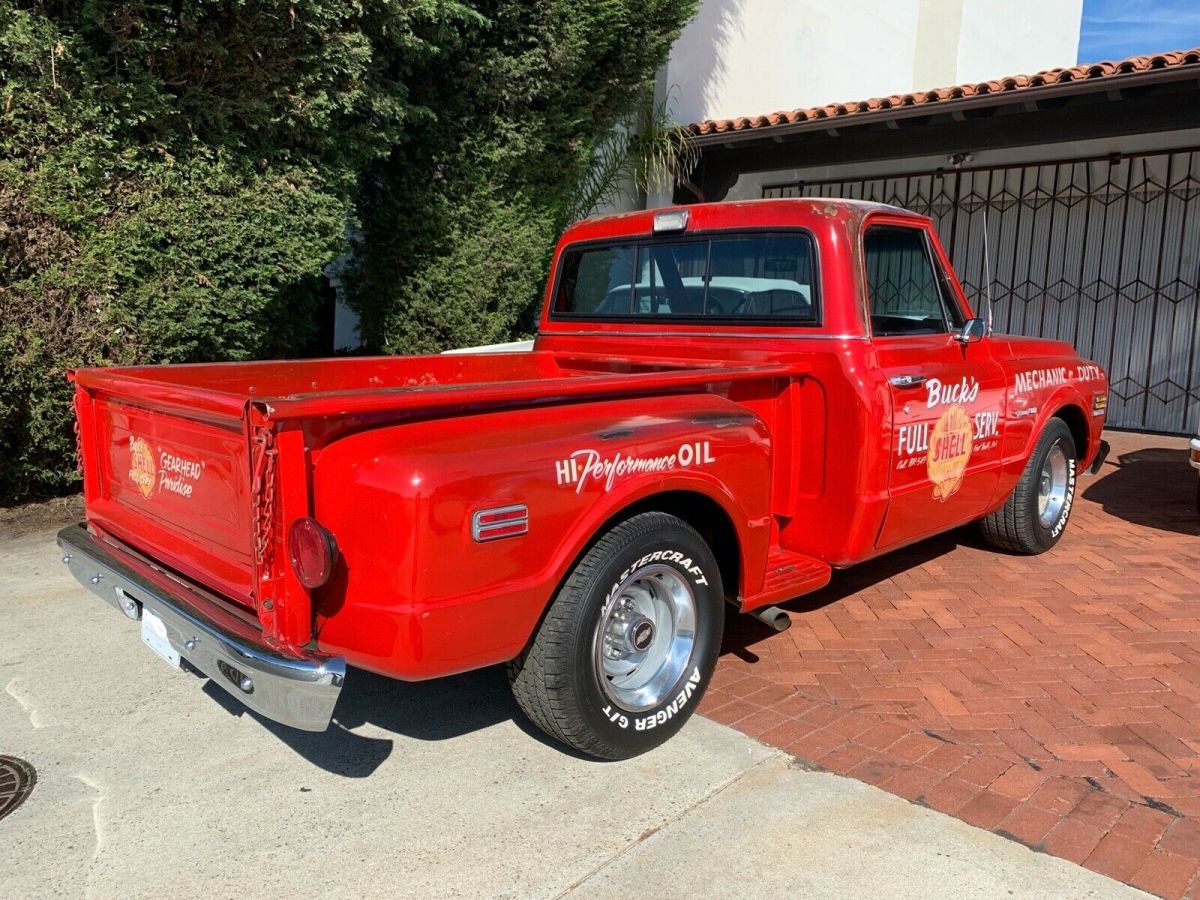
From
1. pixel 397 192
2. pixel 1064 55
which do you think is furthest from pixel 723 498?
pixel 1064 55

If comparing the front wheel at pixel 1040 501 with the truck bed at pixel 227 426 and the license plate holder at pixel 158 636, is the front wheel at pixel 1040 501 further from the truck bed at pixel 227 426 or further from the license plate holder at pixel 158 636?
the license plate holder at pixel 158 636

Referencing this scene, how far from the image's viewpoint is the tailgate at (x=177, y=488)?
2.81 m

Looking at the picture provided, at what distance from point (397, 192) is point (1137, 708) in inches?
264

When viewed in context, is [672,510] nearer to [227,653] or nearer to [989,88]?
[227,653]

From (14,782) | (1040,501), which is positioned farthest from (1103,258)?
(14,782)

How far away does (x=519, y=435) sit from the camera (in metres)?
2.72

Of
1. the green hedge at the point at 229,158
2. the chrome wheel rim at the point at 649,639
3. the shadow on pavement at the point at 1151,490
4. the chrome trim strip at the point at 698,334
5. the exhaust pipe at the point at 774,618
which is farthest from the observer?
the shadow on pavement at the point at 1151,490

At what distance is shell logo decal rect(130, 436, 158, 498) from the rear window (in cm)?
231

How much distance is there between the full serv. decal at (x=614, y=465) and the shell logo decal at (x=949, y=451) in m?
1.54

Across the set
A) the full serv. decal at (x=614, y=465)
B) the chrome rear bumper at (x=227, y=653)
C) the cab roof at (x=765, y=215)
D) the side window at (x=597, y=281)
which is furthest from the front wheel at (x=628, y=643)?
the side window at (x=597, y=281)

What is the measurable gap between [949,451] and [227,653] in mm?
3201

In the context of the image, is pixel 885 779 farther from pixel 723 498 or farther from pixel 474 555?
pixel 474 555

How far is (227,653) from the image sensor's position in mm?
2660

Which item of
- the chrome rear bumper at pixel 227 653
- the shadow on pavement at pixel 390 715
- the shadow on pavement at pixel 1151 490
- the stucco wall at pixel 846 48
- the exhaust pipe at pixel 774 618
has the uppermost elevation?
the stucco wall at pixel 846 48
